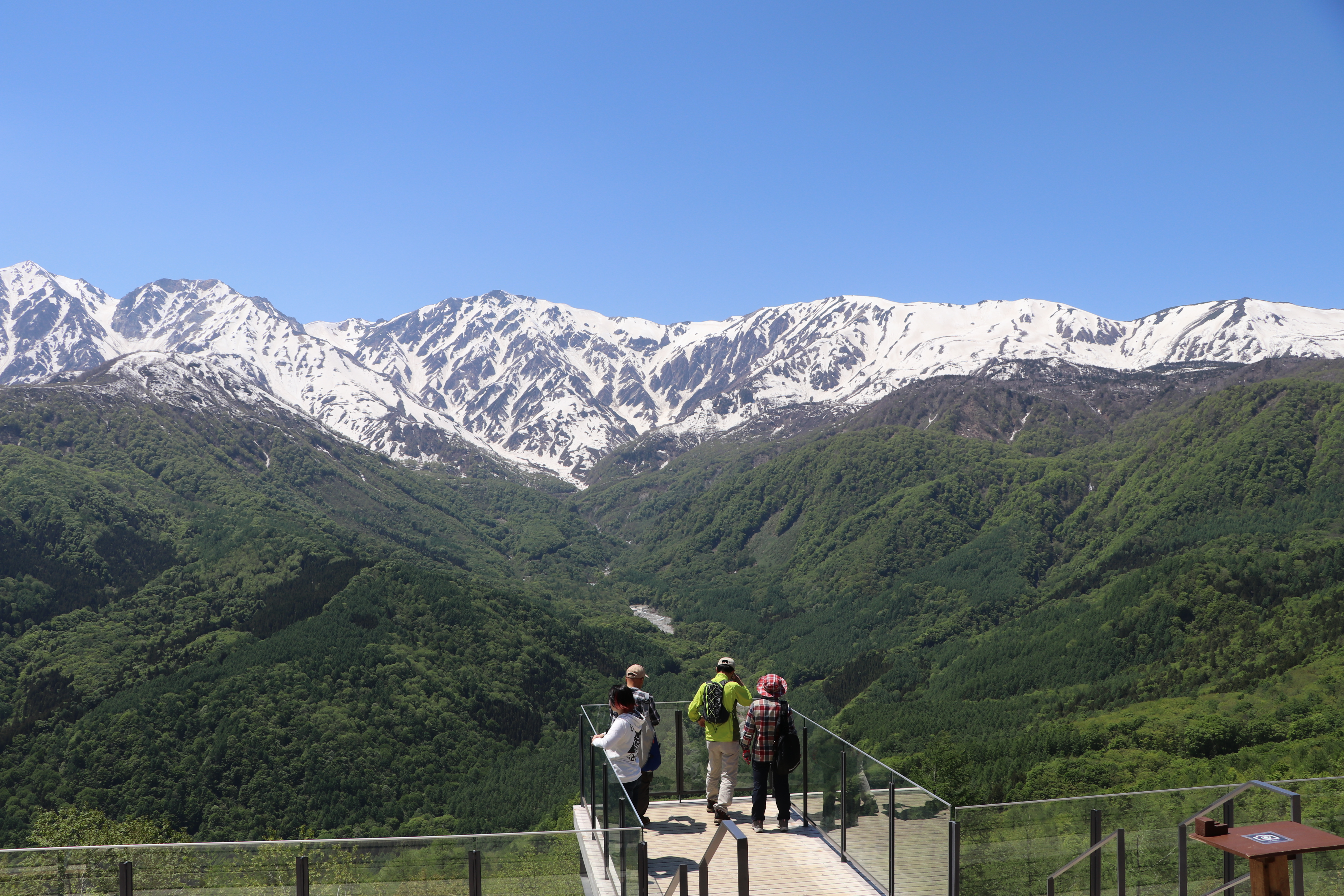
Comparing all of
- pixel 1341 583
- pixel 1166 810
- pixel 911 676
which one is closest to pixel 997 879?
pixel 1166 810

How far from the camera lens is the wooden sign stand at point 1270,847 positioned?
1060cm

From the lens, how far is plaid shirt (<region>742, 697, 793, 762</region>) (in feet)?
65.1

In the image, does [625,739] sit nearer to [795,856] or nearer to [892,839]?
[795,856]

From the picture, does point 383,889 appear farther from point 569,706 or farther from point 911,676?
point 911,676

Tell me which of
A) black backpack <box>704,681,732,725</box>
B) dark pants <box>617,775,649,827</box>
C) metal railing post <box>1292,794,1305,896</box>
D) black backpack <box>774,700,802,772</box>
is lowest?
metal railing post <box>1292,794,1305,896</box>


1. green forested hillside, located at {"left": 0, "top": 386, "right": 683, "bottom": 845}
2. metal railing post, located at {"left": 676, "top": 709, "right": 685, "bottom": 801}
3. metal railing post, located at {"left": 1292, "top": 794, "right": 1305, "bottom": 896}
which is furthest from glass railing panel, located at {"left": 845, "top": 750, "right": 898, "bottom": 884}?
green forested hillside, located at {"left": 0, "top": 386, "right": 683, "bottom": 845}

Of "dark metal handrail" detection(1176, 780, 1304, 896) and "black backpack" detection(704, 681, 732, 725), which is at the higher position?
"black backpack" detection(704, 681, 732, 725)

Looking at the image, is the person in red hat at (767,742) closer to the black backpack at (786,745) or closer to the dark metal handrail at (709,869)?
the black backpack at (786,745)

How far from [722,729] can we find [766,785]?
1469 millimetres

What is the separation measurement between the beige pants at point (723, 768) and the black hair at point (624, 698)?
295 cm

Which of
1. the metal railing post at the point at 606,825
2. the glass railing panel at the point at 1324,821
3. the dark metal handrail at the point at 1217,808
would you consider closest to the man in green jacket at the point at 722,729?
the metal railing post at the point at 606,825

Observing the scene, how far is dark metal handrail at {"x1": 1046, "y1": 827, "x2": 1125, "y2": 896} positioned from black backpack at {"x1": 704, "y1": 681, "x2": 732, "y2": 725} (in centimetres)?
700

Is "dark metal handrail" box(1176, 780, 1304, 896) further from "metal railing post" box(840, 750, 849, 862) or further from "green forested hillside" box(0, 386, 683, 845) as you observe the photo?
"green forested hillside" box(0, 386, 683, 845)

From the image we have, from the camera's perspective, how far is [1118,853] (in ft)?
53.9
